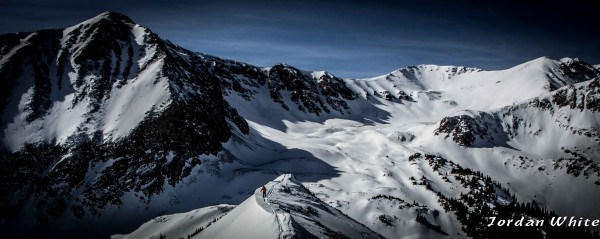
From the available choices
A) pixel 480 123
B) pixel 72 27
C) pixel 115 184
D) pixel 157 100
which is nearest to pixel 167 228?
pixel 115 184

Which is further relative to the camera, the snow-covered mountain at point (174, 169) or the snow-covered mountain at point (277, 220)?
the snow-covered mountain at point (174, 169)

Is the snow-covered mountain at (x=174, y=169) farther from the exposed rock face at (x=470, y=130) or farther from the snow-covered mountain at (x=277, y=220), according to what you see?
the exposed rock face at (x=470, y=130)

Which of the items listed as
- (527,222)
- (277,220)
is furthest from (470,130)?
(277,220)

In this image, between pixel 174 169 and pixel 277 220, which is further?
pixel 174 169

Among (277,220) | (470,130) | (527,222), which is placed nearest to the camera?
(277,220)

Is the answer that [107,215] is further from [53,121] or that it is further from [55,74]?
[55,74]

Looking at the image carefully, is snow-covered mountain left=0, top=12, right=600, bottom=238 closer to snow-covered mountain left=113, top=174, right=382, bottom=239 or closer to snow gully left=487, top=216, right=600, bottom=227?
snow-covered mountain left=113, top=174, right=382, bottom=239

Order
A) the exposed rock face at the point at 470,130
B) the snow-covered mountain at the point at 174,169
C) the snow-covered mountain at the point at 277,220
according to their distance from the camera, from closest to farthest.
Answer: the snow-covered mountain at the point at 277,220 < the snow-covered mountain at the point at 174,169 < the exposed rock face at the point at 470,130

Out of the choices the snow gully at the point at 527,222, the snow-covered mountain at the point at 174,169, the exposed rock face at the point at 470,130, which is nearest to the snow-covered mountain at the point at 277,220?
the snow-covered mountain at the point at 174,169

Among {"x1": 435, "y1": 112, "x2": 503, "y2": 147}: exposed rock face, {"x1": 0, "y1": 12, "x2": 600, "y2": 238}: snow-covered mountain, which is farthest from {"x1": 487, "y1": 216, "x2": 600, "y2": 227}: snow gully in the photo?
{"x1": 435, "y1": 112, "x2": 503, "y2": 147}: exposed rock face

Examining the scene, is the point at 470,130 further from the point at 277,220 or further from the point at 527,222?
the point at 277,220

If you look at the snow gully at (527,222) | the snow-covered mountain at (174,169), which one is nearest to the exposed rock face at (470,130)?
the snow-covered mountain at (174,169)

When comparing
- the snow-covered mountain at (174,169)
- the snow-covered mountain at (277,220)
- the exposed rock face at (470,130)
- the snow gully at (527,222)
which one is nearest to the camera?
the snow-covered mountain at (277,220)

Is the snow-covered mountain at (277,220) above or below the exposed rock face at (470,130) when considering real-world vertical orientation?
above
